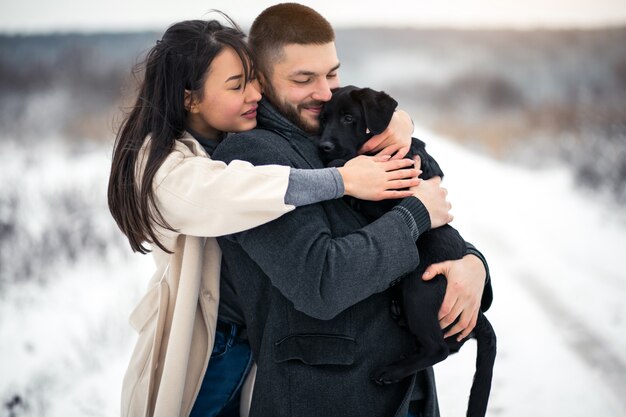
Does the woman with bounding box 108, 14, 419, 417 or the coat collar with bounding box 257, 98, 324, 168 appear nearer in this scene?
the woman with bounding box 108, 14, 419, 417

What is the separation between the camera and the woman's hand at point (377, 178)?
5.33ft

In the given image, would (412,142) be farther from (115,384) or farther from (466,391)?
(115,384)

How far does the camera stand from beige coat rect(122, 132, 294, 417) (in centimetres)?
153

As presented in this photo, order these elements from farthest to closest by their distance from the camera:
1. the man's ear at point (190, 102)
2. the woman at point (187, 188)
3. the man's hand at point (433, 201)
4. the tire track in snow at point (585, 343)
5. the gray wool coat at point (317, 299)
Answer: the tire track in snow at point (585, 343) → the man's ear at point (190, 102) → the man's hand at point (433, 201) → the woman at point (187, 188) → the gray wool coat at point (317, 299)

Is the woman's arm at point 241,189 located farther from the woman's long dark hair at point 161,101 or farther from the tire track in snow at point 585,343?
the tire track in snow at point 585,343

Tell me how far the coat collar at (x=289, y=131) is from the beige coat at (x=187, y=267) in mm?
220

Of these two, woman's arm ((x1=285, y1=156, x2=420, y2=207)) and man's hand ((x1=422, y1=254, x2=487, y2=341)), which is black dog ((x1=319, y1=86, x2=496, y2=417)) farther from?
woman's arm ((x1=285, y1=156, x2=420, y2=207))

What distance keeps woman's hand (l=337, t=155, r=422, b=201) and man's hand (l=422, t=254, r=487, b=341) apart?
0.24m

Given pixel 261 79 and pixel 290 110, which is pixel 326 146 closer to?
pixel 290 110

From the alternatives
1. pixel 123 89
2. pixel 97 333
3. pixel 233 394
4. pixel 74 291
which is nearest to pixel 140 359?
pixel 233 394

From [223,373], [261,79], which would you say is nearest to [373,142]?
[261,79]

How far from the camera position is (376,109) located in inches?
80.0

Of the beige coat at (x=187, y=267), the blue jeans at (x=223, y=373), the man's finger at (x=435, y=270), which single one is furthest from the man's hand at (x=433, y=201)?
the blue jeans at (x=223, y=373)

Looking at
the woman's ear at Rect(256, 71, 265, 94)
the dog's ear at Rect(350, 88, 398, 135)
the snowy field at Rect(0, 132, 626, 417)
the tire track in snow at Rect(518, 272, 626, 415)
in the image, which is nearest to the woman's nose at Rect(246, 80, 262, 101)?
the woman's ear at Rect(256, 71, 265, 94)
